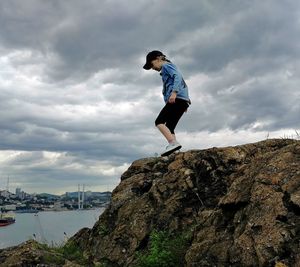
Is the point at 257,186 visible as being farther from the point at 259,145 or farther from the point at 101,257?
the point at 101,257

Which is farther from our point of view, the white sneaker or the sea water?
the sea water

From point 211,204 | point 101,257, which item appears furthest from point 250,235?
point 101,257

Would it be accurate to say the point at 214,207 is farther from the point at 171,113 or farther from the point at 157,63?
the point at 157,63

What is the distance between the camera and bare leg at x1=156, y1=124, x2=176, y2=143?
10469 millimetres

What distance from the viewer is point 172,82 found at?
34.0 ft

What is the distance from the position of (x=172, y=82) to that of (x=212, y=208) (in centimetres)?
354

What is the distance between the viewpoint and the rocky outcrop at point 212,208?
19.4ft

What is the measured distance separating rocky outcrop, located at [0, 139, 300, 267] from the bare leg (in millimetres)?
Answer: 436

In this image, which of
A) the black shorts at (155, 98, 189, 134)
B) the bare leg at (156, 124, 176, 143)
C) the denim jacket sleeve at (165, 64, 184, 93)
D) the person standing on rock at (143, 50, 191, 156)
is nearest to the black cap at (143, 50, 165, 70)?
the person standing on rock at (143, 50, 191, 156)

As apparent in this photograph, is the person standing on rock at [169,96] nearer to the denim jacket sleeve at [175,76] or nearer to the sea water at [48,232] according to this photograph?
the denim jacket sleeve at [175,76]

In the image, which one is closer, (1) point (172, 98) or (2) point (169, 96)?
(1) point (172, 98)

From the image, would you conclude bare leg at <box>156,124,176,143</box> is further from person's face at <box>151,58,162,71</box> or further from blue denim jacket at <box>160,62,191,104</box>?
person's face at <box>151,58,162,71</box>

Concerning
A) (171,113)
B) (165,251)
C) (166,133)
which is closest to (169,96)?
(171,113)

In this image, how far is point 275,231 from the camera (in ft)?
19.0
